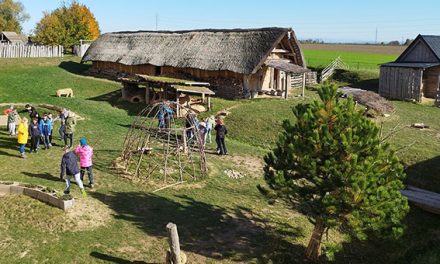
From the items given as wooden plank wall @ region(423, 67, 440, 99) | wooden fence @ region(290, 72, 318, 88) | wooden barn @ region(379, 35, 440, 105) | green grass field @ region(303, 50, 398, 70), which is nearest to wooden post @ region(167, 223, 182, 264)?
wooden barn @ region(379, 35, 440, 105)

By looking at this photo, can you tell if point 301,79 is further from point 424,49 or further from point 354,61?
point 354,61

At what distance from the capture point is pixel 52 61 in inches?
1754

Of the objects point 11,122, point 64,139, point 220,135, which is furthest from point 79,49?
point 220,135

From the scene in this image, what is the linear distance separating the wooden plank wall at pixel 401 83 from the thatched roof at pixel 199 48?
7.27m

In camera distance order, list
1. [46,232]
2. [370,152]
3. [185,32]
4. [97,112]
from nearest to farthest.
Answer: [370,152]
[46,232]
[97,112]
[185,32]

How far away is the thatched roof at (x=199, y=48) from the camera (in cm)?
3086

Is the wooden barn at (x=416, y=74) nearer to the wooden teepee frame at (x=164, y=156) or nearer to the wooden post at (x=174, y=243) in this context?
the wooden teepee frame at (x=164, y=156)

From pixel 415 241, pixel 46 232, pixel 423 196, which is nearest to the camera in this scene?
pixel 46 232

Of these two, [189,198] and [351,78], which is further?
[351,78]

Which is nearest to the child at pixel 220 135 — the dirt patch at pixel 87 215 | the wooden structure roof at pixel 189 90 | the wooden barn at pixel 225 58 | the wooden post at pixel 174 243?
the wooden structure roof at pixel 189 90

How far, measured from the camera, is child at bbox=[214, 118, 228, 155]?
67.3 ft

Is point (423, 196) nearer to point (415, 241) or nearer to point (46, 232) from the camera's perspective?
point (415, 241)

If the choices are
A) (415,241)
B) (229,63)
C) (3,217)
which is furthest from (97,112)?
(415,241)

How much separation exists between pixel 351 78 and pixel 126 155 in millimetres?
30077
